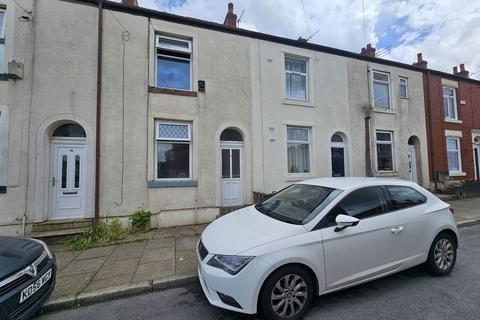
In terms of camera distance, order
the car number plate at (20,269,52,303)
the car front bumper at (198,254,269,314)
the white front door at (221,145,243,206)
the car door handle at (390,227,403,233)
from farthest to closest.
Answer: the white front door at (221,145,243,206), the car door handle at (390,227,403,233), the car front bumper at (198,254,269,314), the car number plate at (20,269,52,303)

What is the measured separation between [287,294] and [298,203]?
4.18 feet

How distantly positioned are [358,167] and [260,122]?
15.3 ft

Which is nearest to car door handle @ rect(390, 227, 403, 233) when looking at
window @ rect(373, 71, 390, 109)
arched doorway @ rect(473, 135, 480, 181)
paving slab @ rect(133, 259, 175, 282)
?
paving slab @ rect(133, 259, 175, 282)

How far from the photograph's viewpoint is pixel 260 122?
8.29 m

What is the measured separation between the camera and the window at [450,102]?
1241 centimetres

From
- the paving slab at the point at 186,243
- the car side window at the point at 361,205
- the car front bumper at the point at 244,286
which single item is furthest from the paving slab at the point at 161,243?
the car side window at the point at 361,205

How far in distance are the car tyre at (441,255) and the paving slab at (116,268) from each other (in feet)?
15.7

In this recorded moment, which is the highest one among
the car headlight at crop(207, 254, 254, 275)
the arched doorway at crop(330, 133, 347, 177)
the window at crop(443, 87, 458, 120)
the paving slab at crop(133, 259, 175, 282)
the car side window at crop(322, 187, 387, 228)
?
the window at crop(443, 87, 458, 120)

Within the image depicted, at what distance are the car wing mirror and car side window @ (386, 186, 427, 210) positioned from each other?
995 mm

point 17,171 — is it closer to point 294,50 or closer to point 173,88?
point 173,88

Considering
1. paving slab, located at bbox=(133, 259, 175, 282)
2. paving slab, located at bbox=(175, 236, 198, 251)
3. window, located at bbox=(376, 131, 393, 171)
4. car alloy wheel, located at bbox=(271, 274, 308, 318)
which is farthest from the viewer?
window, located at bbox=(376, 131, 393, 171)

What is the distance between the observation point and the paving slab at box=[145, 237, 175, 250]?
5.34 metres

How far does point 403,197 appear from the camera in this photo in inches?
146

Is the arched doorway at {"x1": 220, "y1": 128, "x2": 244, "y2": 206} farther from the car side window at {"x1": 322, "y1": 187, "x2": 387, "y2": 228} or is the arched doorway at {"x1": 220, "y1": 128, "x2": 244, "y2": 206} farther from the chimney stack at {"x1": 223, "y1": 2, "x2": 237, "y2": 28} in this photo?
the car side window at {"x1": 322, "y1": 187, "x2": 387, "y2": 228}
